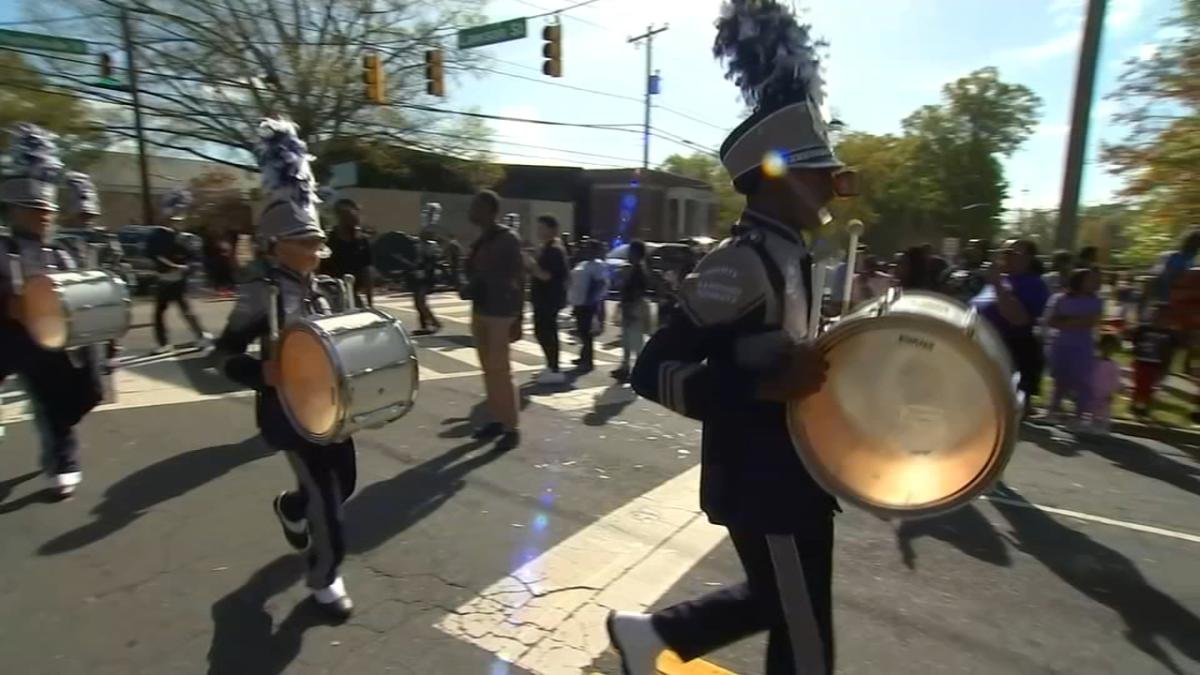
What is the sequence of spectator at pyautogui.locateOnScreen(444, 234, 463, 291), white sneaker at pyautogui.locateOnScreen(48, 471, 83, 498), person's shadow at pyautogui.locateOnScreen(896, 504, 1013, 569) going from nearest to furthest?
1. person's shadow at pyautogui.locateOnScreen(896, 504, 1013, 569)
2. white sneaker at pyautogui.locateOnScreen(48, 471, 83, 498)
3. spectator at pyautogui.locateOnScreen(444, 234, 463, 291)

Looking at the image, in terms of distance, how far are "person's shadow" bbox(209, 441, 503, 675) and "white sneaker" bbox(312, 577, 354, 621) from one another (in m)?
0.05

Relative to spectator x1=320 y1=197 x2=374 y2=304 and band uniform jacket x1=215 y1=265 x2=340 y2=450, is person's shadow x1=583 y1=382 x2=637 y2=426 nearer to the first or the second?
spectator x1=320 y1=197 x2=374 y2=304

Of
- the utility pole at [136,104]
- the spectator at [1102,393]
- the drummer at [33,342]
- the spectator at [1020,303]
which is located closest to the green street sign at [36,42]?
the utility pole at [136,104]

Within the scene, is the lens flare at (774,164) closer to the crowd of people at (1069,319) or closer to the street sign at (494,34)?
the crowd of people at (1069,319)

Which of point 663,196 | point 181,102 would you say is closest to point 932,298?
point 181,102

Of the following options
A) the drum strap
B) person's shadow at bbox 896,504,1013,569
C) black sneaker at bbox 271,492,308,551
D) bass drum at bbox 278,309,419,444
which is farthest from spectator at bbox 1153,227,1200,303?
black sneaker at bbox 271,492,308,551

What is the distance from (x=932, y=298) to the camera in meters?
1.99

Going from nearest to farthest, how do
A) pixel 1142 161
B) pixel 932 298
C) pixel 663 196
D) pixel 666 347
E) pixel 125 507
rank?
pixel 932 298 < pixel 666 347 < pixel 125 507 < pixel 1142 161 < pixel 663 196

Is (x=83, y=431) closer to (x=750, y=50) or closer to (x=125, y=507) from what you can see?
(x=125, y=507)

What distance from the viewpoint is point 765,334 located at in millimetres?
1956

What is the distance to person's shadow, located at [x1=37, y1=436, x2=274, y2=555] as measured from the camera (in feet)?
12.8

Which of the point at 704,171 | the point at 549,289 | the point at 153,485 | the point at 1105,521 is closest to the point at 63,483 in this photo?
the point at 153,485

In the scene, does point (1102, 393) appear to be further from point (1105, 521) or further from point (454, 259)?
point (454, 259)

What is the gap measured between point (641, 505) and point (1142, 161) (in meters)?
12.7
